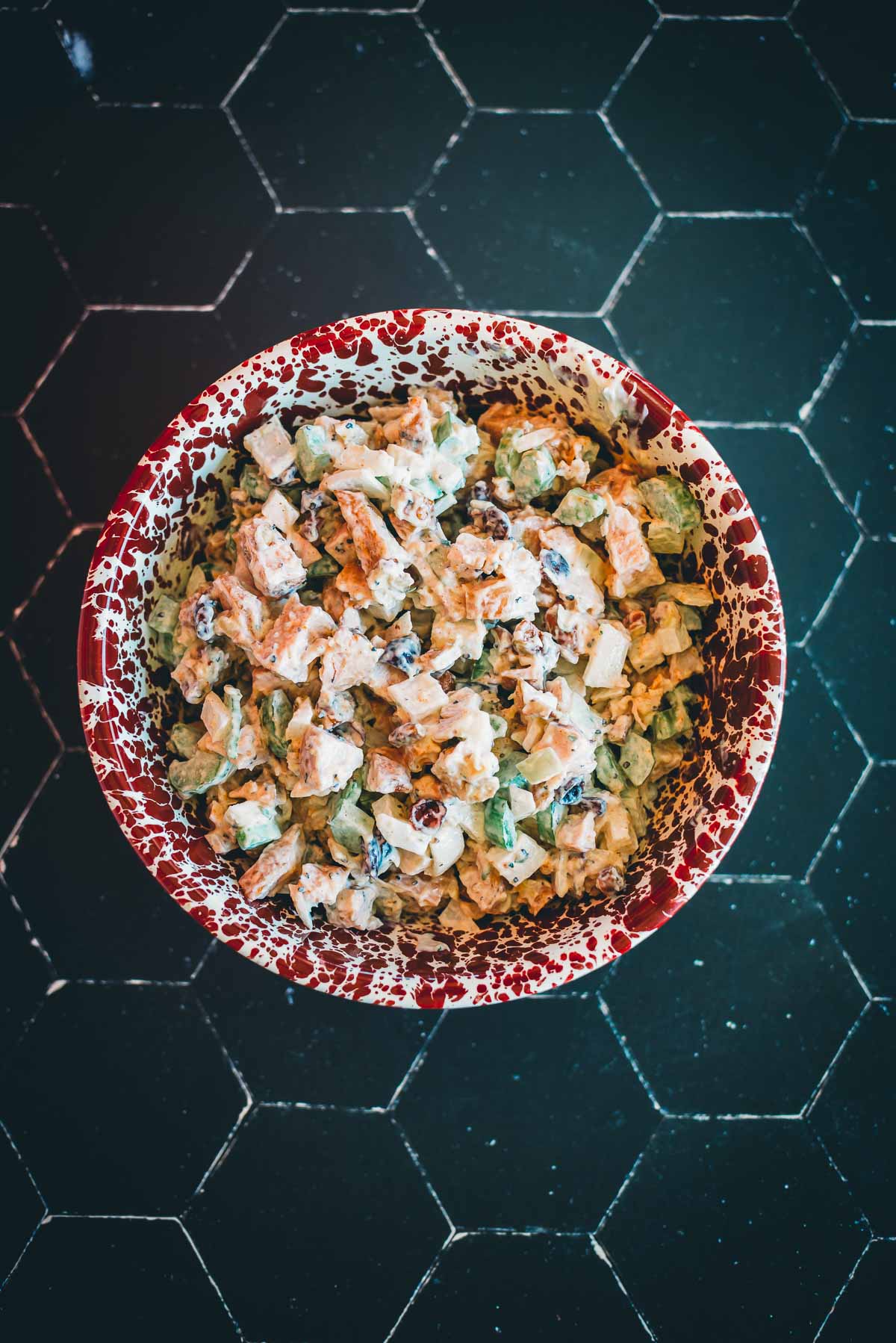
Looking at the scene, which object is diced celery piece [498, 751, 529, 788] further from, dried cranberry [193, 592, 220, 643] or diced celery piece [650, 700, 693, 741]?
dried cranberry [193, 592, 220, 643]

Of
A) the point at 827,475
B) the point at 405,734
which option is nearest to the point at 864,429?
the point at 827,475

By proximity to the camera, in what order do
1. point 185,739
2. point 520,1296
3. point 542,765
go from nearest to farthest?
point 542,765
point 185,739
point 520,1296

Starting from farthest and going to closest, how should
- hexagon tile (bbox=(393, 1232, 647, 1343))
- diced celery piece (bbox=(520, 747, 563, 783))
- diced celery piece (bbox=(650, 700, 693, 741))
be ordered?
hexagon tile (bbox=(393, 1232, 647, 1343)) → diced celery piece (bbox=(650, 700, 693, 741)) → diced celery piece (bbox=(520, 747, 563, 783))

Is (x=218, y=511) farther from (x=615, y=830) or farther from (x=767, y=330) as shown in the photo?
(x=767, y=330)

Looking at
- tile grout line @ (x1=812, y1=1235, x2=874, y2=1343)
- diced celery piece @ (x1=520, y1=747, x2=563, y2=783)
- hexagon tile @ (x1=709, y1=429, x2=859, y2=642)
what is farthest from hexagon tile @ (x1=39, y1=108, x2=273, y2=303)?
tile grout line @ (x1=812, y1=1235, x2=874, y2=1343)

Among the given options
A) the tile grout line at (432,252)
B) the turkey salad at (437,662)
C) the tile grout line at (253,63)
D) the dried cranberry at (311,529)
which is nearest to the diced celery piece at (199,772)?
the turkey salad at (437,662)

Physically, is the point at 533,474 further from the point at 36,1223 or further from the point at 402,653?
the point at 36,1223

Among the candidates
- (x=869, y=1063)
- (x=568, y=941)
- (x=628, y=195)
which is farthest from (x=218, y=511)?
(x=869, y=1063)
